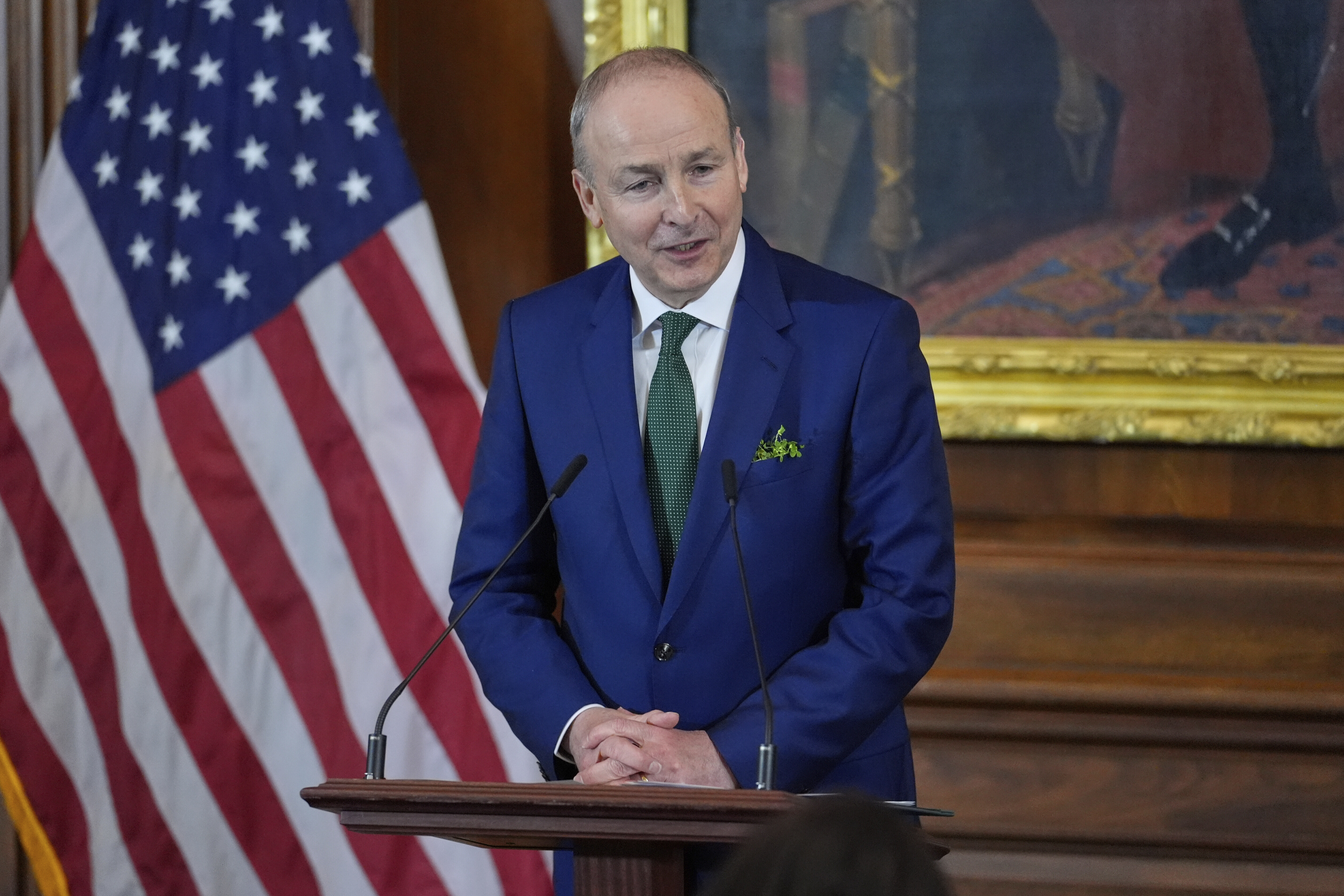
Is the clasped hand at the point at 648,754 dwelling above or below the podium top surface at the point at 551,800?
below

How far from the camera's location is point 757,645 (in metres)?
1.86

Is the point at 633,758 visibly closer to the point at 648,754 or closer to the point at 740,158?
the point at 648,754

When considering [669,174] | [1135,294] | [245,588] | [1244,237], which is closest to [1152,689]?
[1135,294]

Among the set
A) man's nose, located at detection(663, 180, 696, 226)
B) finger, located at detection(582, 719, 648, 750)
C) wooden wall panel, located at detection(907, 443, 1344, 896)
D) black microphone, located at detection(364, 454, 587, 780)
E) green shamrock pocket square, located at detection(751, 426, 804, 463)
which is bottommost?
wooden wall panel, located at detection(907, 443, 1344, 896)

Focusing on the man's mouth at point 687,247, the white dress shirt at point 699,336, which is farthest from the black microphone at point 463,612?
the man's mouth at point 687,247

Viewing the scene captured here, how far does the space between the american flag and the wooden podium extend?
176 centimetres

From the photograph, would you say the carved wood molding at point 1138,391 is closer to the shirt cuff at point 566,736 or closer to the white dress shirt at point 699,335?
the white dress shirt at point 699,335

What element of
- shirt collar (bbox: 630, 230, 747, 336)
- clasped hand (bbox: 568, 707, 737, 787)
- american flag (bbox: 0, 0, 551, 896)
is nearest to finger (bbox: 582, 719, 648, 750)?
clasped hand (bbox: 568, 707, 737, 787)

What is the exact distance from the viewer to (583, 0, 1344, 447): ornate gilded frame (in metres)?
3.47

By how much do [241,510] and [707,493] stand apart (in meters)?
1.79

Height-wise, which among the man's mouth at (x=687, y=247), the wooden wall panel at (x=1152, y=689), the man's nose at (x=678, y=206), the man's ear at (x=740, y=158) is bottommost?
the wooden wall panel at (x=1152, y=689)

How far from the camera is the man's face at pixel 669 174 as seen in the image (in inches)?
85.6

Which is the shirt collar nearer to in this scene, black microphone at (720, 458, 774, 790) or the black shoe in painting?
black microphone at (720, 458, 774, 790)

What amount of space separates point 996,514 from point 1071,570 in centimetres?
22
